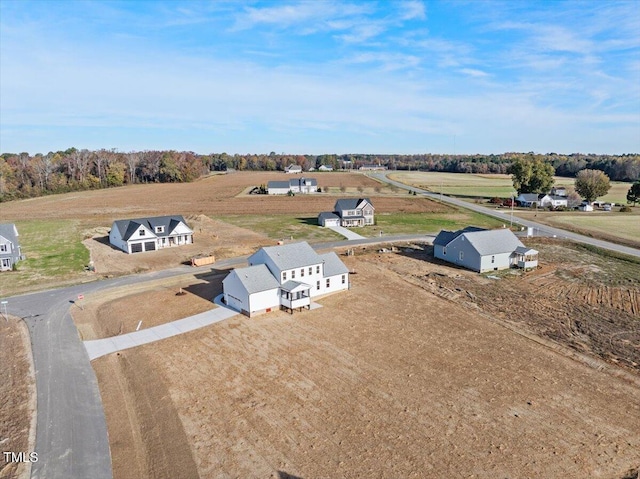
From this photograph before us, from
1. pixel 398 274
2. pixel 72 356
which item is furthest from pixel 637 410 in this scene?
pixel 72 356

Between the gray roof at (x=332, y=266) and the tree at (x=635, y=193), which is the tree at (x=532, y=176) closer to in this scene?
the tree at (x=635, y=193)

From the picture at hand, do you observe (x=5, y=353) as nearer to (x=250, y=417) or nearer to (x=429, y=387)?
(x=250, y=417)

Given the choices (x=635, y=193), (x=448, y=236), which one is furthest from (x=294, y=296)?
(x=635, y=193)

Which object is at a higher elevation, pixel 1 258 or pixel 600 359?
pixel 1 258

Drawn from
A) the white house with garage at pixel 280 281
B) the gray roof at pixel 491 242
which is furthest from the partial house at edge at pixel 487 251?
the white house with garage at pixel 280 281

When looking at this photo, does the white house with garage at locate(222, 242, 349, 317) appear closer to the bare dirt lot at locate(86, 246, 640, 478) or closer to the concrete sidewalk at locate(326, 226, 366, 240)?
the bare dirt lot at locate(86, 246, 640, 478)

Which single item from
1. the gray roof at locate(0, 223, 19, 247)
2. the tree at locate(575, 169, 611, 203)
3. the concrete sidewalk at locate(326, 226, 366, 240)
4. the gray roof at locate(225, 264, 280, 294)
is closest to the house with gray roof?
the gray roof at locate(0, 223, 19, 247)

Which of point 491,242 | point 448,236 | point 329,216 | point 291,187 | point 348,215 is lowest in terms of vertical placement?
point 491,242

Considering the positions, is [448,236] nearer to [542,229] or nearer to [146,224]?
[542,229]
